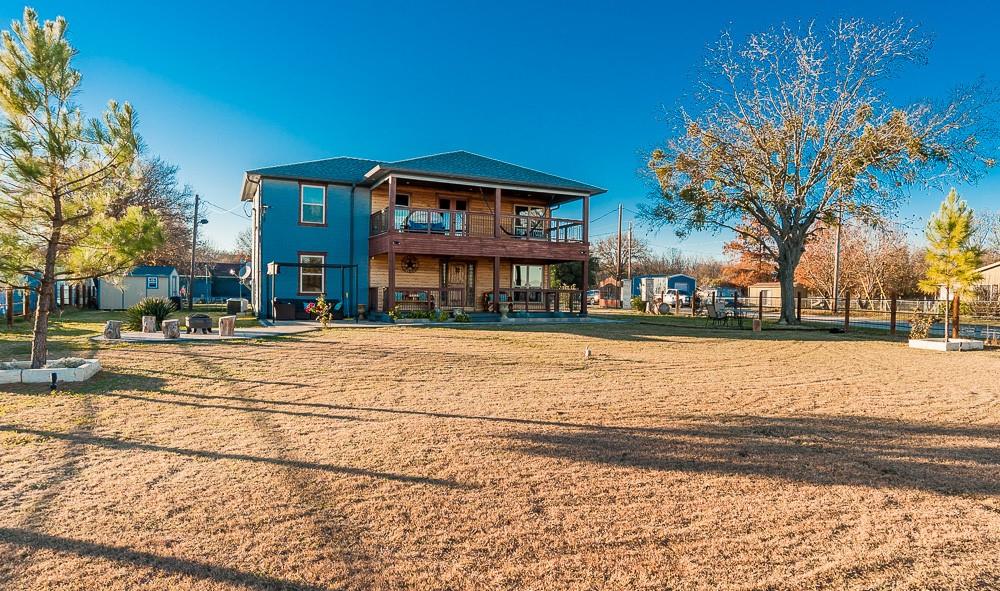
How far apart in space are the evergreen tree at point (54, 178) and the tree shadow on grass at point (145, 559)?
6.12 m

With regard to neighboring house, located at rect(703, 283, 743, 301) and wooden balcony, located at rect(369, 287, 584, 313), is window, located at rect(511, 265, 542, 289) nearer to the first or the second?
wooden balcony, located at rect(369, 287, 584, 313)

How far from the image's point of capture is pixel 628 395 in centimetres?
714

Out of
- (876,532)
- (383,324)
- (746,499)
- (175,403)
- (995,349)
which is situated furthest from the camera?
(383,324)

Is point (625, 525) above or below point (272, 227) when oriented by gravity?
below

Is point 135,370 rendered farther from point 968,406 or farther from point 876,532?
point 968,406

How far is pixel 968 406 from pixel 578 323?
1377 cm

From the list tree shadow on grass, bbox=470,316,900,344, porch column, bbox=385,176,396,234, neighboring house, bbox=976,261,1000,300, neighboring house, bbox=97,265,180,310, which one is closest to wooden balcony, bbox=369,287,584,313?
porch column, bbox=385,176,396,234

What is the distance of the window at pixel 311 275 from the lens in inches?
823

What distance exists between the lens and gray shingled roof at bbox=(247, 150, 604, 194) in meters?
20.2

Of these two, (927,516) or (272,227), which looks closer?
(927,516)

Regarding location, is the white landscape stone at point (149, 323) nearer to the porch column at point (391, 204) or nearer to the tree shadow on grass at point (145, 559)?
the porch column at point (391, 204)

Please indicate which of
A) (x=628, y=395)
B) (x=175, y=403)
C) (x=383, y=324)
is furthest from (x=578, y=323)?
(x=175, y=403)

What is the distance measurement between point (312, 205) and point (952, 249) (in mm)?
20071

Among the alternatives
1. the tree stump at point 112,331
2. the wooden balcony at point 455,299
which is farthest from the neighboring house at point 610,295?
the tree stump at point 112,331
